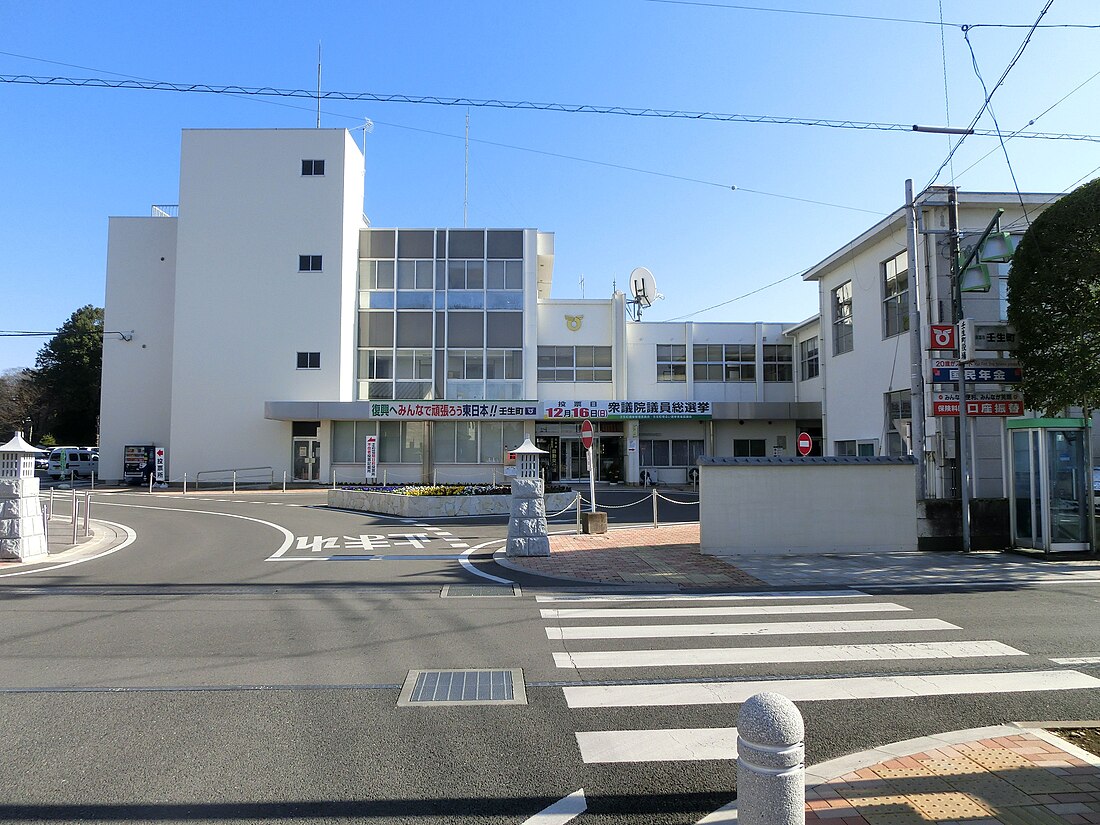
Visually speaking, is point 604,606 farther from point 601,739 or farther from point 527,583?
point 601,739

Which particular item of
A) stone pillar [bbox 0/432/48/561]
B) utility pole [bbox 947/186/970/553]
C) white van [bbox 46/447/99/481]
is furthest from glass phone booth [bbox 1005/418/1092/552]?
white van [bbox 46/447/99/481]

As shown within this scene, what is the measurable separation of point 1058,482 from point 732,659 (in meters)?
10.5

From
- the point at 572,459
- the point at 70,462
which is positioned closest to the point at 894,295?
the point at 572,459

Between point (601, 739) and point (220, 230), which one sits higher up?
point (220, 230)

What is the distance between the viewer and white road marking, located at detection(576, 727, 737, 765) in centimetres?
463

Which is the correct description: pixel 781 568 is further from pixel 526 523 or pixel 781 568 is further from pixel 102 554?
pixel 102 554

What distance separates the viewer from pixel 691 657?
6.98m

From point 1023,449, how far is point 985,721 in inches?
438

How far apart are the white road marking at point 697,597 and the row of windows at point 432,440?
89.6 feet

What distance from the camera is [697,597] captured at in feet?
33.7

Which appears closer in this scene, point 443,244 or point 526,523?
point 526,523

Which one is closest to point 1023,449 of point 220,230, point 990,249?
point 990,249

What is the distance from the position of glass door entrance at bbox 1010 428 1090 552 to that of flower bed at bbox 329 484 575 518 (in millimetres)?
14082

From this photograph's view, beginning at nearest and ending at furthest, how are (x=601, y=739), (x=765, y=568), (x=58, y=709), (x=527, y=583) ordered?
A: (x=601, y=739) → (x=58, y=709) → (x=527, y=583) → (x=765, y=568)
